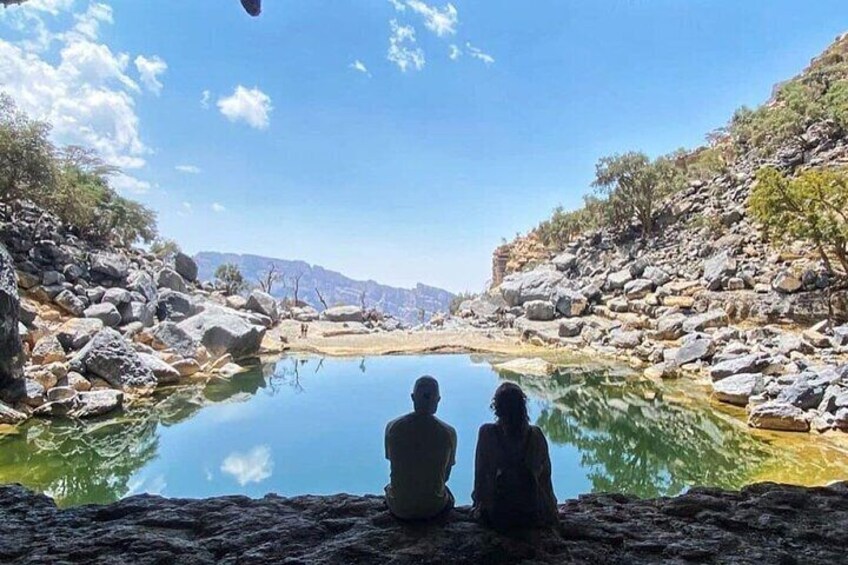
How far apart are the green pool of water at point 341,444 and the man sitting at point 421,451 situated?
442 cm

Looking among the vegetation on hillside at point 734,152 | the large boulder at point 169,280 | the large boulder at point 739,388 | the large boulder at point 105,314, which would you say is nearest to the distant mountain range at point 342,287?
the vegetation on hillside at point 734,152

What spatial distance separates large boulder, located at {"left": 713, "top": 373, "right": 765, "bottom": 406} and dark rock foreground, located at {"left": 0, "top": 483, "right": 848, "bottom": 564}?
7.69 meters

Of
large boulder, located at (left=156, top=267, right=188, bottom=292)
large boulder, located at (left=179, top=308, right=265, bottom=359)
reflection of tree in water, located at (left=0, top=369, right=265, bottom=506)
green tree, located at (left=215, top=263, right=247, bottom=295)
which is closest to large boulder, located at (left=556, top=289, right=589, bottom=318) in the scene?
large boulder, located at (left=179, top=308, right=265, bottom=359)

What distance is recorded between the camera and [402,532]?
8.82ft

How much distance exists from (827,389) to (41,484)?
12.5m

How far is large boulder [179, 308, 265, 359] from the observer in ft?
49.9

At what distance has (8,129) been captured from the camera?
46.2 feet

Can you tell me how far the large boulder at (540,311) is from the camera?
71.7 feet

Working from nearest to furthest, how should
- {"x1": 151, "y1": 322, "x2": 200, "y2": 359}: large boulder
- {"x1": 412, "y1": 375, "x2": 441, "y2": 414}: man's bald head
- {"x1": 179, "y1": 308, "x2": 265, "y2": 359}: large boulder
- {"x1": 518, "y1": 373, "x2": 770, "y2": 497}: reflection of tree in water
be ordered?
{"x1": 412, "y1": 375, "x2": 441, "y2": 414}: man's bald head
{"x1": 518, "y1": 373, "x2": 770, "y2": 497}: reflection of tree in water
{"x1": 151, "y1": 322, "x2": 200, "y2": 359}: large boulder
{"x1": 179, "y1": 308, "x2": 265, "y2": 359}: large boulder

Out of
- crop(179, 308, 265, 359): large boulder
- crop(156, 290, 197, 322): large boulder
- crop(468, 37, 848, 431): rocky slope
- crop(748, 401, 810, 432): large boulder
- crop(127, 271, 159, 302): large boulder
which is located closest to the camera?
crop(748, 401, 810, 432): large boulder

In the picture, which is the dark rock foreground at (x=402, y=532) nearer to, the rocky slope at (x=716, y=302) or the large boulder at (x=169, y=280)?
the rocky slope at (x=716, y=302)

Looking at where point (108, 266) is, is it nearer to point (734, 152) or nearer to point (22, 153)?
point (22, 153)

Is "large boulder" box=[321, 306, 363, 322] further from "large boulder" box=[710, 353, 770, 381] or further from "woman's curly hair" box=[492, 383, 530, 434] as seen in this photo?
"woman's curly hair" box=[492, 383, 530, 434]

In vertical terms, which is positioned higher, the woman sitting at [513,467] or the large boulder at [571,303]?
the large boulder at [571,303]
